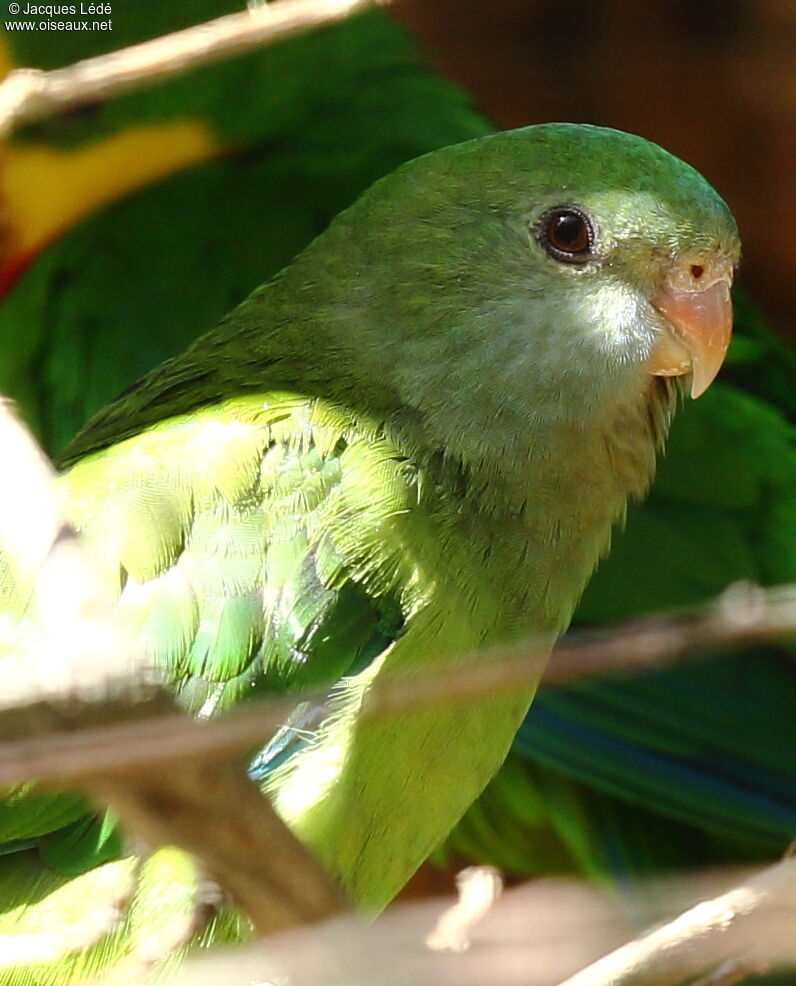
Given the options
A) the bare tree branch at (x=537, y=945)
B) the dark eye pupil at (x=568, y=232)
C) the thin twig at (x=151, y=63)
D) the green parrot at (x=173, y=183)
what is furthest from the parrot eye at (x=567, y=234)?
the green parrot at (x=173, y=183)

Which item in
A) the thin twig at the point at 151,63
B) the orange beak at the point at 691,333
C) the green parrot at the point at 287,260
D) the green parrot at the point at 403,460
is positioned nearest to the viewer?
the thin twig at the point at 151,63

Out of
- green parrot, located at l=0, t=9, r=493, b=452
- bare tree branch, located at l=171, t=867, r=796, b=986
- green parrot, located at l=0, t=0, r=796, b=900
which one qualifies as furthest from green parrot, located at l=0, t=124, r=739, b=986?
green parrot, located at l=0, t=9, r=493, b=452

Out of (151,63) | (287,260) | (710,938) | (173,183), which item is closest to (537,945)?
(710,938)

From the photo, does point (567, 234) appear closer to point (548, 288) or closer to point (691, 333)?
point (548, 288)

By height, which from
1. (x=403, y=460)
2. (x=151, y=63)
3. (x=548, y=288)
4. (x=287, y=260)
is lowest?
(x=287, y=260)

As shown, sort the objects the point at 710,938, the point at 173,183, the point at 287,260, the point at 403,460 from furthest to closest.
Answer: the point at 173,183 → the point at 287,260 → the point at 403,460 → the point at 710,938

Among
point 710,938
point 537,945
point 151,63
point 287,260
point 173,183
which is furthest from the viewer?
point 173,183

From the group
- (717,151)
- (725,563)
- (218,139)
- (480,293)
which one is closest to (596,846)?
(725,563)

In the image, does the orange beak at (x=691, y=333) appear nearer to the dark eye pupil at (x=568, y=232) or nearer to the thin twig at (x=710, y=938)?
the dark eye pupil at (x=568, y=232)
